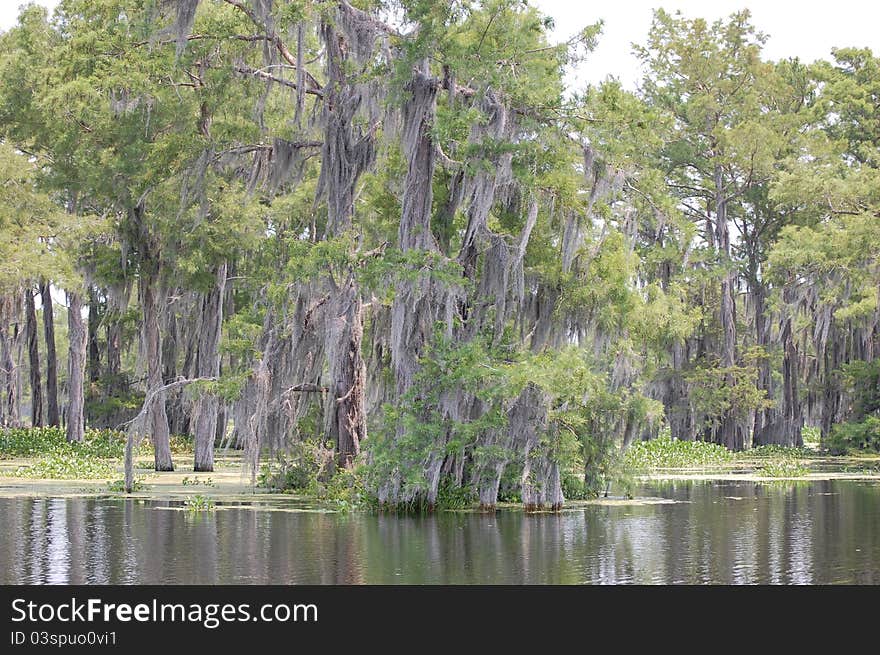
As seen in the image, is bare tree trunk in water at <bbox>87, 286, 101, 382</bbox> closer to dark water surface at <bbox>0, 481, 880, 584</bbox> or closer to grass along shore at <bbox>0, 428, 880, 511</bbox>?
grass along shore at <bbox>0, 428, 880, 511</bbox>

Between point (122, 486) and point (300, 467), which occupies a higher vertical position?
point (300, 467)

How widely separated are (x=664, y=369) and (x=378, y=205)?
26240 mm

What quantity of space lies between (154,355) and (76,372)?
11340mm

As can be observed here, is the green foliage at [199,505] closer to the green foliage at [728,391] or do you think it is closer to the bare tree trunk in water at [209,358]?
the bare tree trunk in water at [209,358]

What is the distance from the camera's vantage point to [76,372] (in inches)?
1620

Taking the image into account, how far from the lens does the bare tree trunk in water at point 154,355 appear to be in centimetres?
3073

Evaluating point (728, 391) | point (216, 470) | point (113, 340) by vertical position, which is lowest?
point (216, 470)

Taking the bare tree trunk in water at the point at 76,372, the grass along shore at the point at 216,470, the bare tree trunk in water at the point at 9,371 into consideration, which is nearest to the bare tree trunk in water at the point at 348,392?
the grass along shore at the point at 216,470

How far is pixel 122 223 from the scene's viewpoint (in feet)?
102

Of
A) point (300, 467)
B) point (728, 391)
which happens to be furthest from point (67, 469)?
point (728, 391)

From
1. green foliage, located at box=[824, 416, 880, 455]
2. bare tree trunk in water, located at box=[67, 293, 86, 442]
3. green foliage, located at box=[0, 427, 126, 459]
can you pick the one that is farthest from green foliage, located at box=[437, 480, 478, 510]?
green foliage, located at box=[824, 416, 880, 455]

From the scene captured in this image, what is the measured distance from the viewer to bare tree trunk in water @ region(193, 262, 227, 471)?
31234 mm

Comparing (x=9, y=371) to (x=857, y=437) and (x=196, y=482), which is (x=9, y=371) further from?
(x=857, y=437)

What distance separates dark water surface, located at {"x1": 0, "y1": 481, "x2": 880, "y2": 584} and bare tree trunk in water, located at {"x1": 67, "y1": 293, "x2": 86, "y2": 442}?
1809cm
